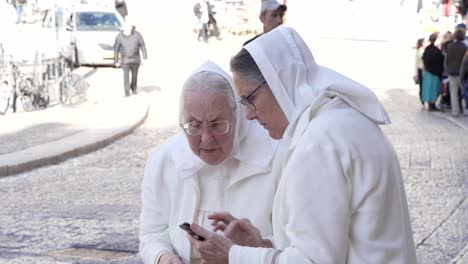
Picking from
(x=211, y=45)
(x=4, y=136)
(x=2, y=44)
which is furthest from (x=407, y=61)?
(x=4, y=136)

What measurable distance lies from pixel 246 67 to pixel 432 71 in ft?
61.7

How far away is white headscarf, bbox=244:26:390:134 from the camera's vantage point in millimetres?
2928

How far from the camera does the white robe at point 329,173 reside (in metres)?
2.78

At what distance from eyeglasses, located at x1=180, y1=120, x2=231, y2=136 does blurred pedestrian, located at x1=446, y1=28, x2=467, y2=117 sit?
16974 mm

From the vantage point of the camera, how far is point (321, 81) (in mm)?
2965

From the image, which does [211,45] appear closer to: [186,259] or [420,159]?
[420,159]

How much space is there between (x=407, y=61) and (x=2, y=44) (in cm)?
1572

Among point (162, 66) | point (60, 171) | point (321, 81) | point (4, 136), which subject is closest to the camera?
point (321, 81)

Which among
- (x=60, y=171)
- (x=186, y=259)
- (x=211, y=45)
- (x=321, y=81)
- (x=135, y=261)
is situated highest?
(x=321, y=81)

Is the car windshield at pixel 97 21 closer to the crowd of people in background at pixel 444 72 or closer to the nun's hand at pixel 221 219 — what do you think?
the crowd of people in background at pixel 444 72

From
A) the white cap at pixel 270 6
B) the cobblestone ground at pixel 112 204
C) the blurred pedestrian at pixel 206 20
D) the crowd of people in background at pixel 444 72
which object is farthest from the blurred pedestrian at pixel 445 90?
the blurred pedestrian at pixel 206 20

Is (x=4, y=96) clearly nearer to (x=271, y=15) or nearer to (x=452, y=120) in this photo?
(x=452, y=120)

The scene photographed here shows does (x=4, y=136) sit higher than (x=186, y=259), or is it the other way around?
(x=186, y=259)

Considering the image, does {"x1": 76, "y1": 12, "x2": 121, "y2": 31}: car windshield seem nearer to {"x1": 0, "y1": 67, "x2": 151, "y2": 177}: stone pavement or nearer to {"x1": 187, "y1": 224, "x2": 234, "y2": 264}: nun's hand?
{"x1": 0, "y1": 67, "x2": 151, "y2": 177}: stone pavement
